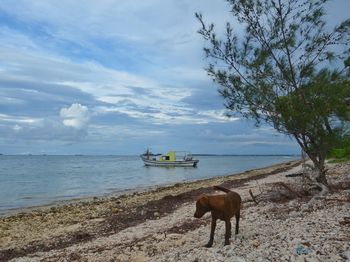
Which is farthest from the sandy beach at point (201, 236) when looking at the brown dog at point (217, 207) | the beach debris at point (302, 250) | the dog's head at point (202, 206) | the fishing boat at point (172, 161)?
the fishing boat at point (172, 161)

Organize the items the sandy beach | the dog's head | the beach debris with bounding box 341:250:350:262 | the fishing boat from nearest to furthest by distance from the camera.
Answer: the beach debris with bounding box 341:250:350:262
the sandy beach
the dog's head
the fishing boat

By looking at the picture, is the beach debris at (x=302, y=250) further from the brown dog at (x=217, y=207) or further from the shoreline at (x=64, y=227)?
the shoreline at (x=64, y=227)

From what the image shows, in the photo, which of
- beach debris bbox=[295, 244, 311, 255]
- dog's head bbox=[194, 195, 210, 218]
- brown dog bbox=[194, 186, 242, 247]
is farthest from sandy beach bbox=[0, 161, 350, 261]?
dog's head bbox=[194, 195, 210, 218]

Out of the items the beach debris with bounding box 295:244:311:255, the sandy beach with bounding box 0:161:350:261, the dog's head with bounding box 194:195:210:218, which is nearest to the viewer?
the beach debris with bounding box 295:244:311:255

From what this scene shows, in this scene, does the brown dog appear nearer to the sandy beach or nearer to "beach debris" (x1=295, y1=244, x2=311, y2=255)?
the sandy beach

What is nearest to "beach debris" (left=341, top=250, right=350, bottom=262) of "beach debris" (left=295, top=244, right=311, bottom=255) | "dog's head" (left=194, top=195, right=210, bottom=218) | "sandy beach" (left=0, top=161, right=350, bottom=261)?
"sandy beach" (left=0, top=161, right=350, bottom=261)

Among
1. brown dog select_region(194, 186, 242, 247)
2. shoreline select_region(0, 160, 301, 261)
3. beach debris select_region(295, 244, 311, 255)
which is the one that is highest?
brown dog select_region(194, 186, 242, 247)

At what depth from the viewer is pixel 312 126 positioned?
14156mm

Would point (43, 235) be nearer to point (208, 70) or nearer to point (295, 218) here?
point (208, 70)

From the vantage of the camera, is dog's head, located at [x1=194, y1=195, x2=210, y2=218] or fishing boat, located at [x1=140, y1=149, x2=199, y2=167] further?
fishing boat, located at [x1=140, y1=149, x2=199, y2=167]

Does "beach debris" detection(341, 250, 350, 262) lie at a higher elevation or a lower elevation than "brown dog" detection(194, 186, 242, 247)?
lower

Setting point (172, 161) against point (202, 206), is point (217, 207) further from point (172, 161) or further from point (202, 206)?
point (172, 161)

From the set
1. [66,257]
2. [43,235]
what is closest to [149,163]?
[43,235]

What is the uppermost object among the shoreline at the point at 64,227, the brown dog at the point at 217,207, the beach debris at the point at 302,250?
the brown dog at the point at 217,207
